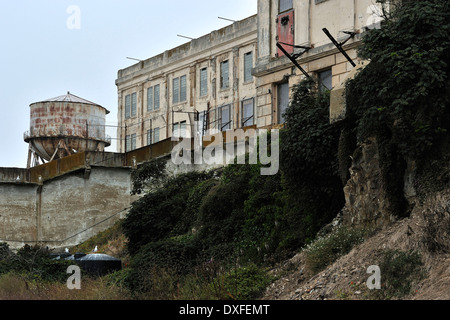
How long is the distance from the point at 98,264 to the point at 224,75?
21.1 meters

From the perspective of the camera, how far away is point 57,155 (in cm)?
4938

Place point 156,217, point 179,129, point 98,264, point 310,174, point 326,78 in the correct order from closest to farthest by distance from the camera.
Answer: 1. point 310,174
2. point 98,264
3. point 326,78
4. point 156,217
5. point 179,129

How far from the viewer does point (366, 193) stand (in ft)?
62.4

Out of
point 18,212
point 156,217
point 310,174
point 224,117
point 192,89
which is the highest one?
point 192,89

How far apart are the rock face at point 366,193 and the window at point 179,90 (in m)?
29.8

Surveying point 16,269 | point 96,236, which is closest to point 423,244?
point 16,269

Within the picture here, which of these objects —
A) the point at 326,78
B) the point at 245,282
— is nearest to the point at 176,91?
the point at 326,78

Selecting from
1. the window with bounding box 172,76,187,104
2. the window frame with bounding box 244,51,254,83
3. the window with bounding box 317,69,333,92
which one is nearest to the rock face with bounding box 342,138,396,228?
the window with bounding box 317,69,333,92

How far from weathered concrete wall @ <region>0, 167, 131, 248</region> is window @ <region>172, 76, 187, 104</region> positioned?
10.4 metres

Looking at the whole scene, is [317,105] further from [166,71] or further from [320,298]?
[166,71]

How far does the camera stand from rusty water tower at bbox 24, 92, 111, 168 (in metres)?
49.6

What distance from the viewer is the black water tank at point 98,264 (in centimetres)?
2650

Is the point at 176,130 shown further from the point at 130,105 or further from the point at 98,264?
the point at 98,264

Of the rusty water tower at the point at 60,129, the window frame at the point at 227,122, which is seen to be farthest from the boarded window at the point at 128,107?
the window frame at the point at 227,122
